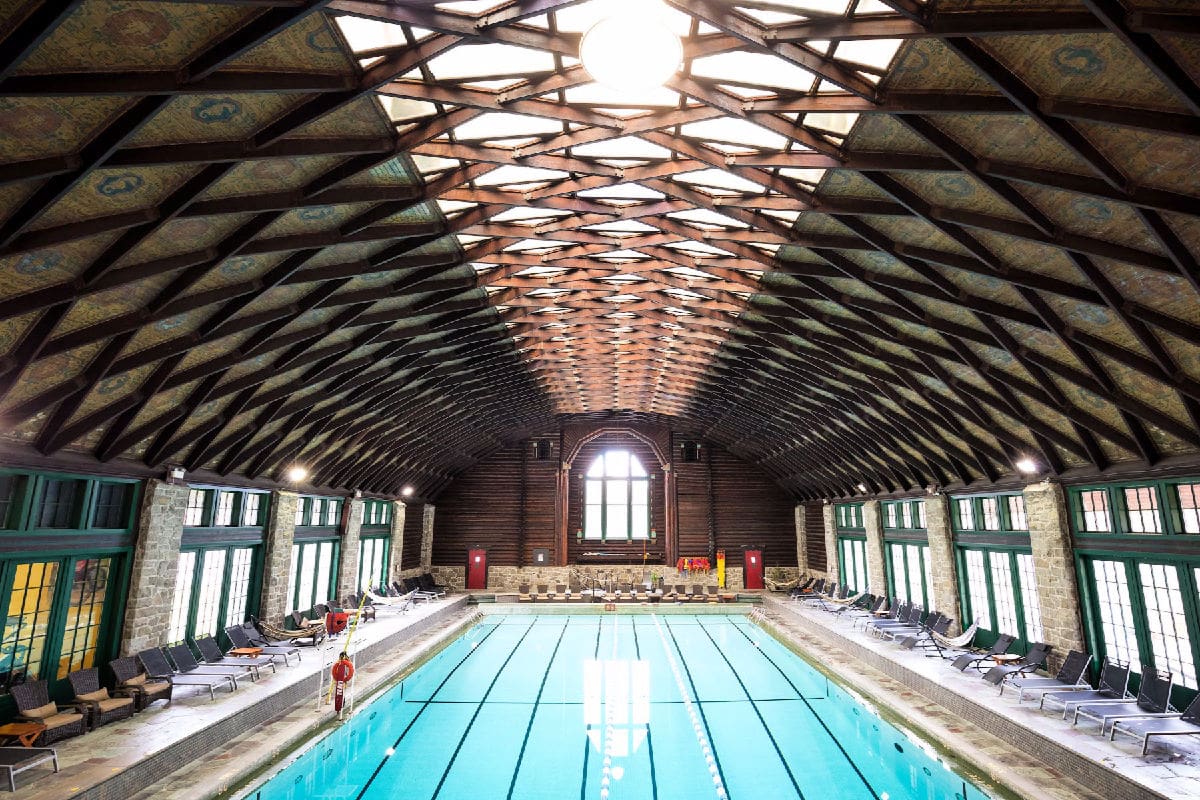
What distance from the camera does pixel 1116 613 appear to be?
31.8 feet

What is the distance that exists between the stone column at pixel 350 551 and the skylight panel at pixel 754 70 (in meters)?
15.8

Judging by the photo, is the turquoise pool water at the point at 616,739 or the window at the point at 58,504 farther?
the window at the point at 58,504

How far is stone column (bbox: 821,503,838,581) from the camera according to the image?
74.1 ft

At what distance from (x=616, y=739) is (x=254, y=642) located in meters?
7.39

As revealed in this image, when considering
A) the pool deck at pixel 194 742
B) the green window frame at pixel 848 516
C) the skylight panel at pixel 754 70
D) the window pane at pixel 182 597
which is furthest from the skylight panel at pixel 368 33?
the green window frame at pixel 848 516

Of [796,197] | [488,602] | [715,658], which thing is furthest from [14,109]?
[488,602]

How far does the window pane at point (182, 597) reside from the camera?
10.9 meters

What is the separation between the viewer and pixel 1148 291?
6.06 meters

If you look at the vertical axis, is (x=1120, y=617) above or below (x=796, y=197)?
below

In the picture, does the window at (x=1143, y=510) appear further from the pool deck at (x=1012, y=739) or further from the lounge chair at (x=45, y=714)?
the lounge chair at (x=45, y=714)

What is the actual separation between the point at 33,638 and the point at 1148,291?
13225mm

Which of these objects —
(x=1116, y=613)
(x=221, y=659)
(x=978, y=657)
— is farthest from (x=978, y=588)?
(x=221, y=659)

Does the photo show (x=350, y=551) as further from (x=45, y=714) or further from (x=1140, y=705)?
(x=1140, y=705)

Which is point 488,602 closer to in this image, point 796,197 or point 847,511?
point 847,511
